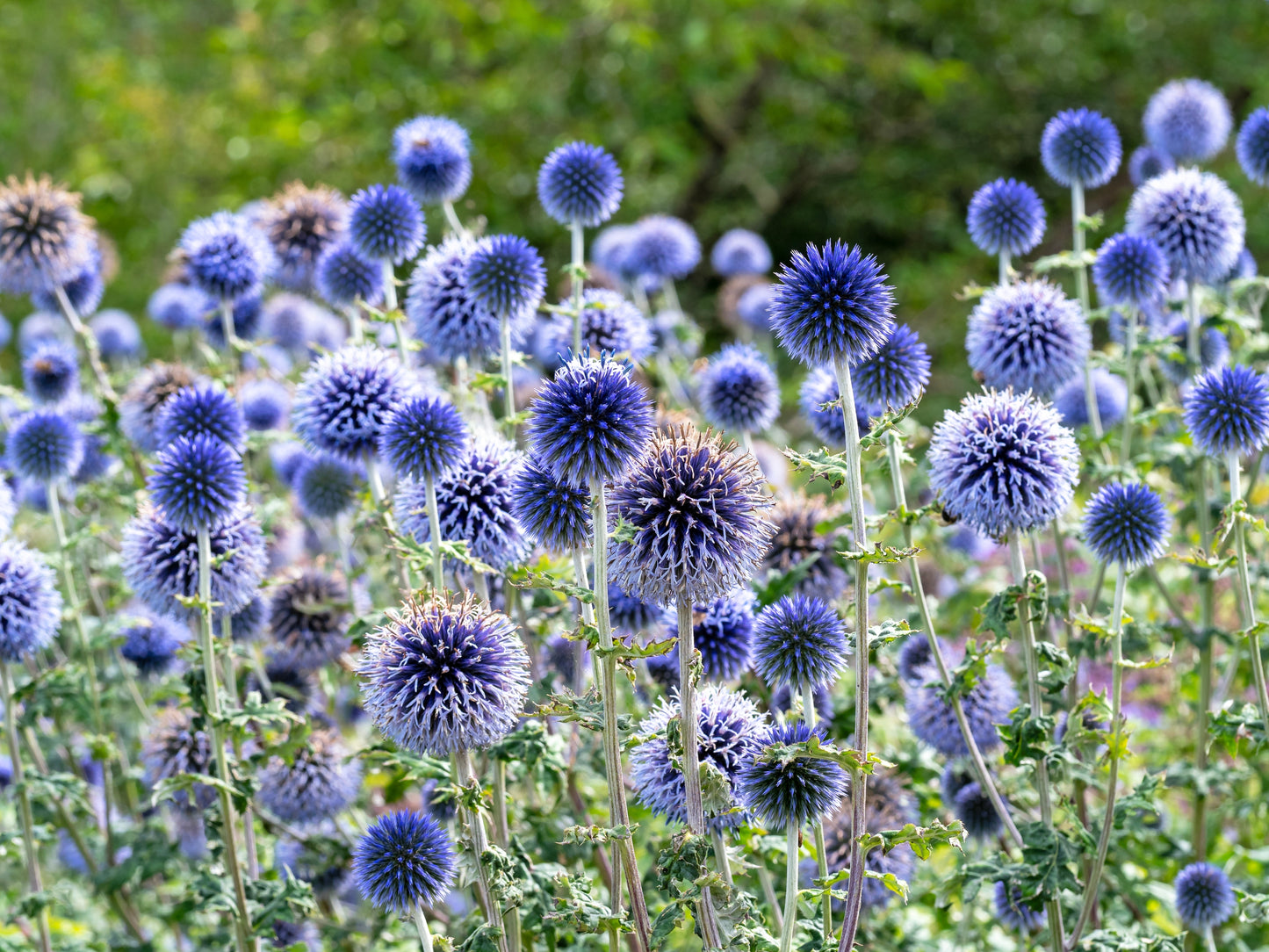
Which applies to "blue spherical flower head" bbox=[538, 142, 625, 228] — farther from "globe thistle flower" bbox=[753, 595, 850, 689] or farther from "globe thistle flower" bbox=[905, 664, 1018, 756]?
"globe thistle flower" bbox=[905, 664, 1018, 756]

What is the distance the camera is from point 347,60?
10438mm

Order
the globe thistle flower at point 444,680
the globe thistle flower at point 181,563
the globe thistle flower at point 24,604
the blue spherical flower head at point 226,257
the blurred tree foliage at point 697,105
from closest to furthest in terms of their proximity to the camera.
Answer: the globe thistle flower at point 444,680, the globe thistle flower at point 181,563, the globe thistle flower at point 24,604, the blue spherical flower head at point 226,257, the blurred tree foliage at point 697,105

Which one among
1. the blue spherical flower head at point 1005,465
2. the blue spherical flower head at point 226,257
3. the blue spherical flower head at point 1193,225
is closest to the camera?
→ the blue spherical flower head at point 1005,465

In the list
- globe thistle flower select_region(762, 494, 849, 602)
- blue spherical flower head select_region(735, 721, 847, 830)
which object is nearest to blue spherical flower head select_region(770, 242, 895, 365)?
blue spherical flower head select_region(735, 721, 847, 830)

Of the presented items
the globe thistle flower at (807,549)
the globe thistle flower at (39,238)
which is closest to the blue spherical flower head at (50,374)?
the globe thistle flower at (39,238)

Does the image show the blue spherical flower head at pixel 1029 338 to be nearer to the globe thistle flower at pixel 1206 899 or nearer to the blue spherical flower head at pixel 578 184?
the blue spherical flower head at pixel 578 184

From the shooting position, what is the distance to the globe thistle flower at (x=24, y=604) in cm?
364

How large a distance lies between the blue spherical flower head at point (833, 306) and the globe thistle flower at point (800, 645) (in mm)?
635

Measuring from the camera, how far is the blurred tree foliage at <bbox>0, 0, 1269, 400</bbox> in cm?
976

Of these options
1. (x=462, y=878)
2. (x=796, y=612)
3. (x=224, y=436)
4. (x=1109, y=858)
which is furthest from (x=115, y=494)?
(x=1109, y=858)

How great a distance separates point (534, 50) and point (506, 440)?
24.2ft

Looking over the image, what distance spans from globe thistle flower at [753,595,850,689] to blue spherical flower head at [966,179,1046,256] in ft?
6.01

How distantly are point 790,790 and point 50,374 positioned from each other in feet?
12.6

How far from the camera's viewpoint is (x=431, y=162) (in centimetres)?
429
